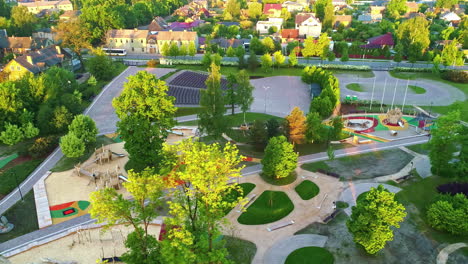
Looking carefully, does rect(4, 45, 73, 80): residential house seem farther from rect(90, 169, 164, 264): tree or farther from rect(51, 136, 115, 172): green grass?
rect(90, 169, 164, 264): tree

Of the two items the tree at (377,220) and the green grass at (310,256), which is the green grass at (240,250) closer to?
the green grass at (310,256)

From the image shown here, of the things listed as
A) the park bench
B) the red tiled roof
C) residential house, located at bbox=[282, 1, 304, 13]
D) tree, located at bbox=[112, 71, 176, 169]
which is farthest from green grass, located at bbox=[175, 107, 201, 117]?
residential house, located at bbox=[282, 1, 304, 13]

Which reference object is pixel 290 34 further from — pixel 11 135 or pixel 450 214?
pixel 450 214

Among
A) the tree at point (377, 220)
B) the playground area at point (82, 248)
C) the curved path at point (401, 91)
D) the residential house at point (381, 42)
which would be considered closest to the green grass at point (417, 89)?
the curved path at point (401, 91)

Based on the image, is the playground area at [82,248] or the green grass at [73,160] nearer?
the playground area at [82,248]

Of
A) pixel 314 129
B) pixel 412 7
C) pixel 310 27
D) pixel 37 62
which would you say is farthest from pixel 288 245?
pixel 412 7

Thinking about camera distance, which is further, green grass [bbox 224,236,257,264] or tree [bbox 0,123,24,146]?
tree [bbox 0,123,24,146]
